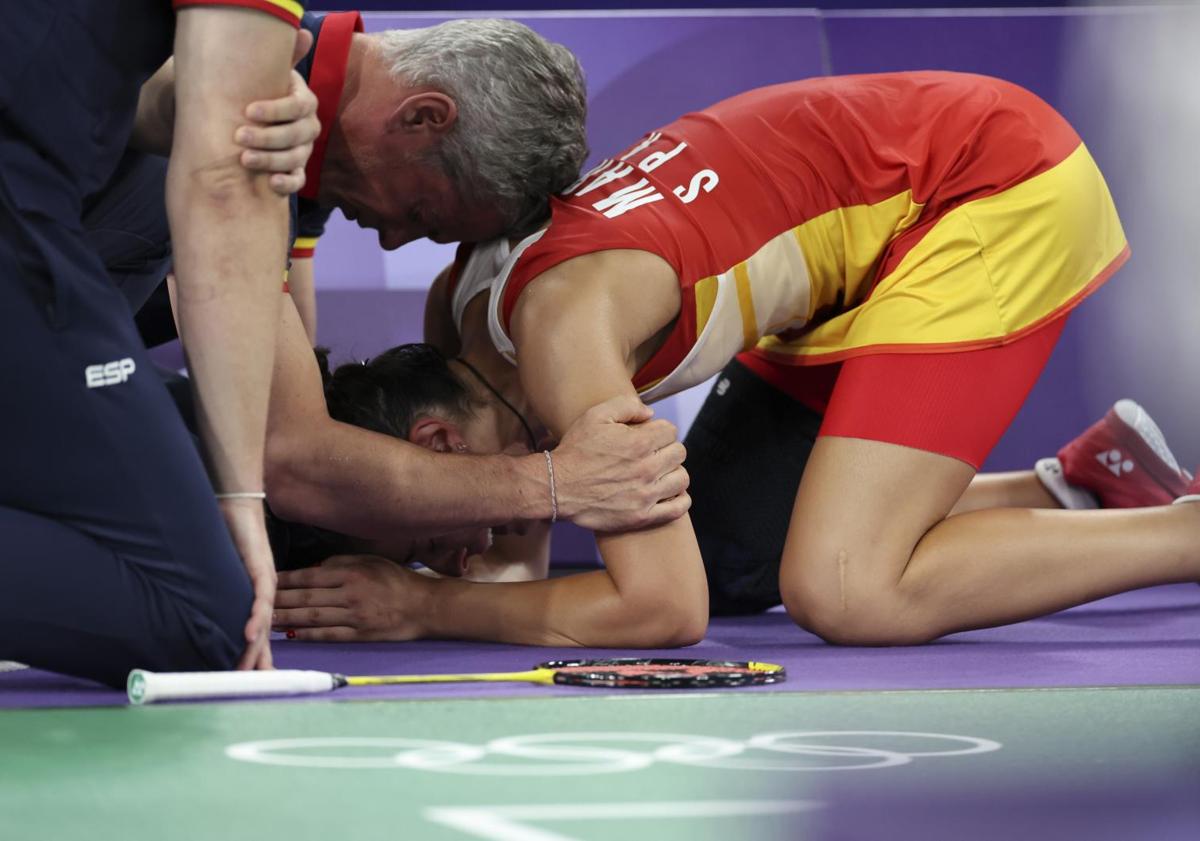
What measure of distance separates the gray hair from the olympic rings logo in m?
1.29

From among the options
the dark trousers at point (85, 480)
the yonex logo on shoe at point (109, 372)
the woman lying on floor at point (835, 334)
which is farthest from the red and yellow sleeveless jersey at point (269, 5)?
the woman lying on floor at point (835, 334)

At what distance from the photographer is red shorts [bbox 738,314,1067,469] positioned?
101 inches

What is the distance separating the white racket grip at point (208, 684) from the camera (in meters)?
1.70

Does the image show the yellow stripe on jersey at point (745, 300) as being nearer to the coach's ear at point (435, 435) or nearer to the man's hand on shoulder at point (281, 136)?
the coach's ear at point (435, 435)

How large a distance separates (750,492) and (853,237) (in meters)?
0.62

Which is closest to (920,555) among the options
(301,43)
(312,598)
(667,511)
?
(667,511)

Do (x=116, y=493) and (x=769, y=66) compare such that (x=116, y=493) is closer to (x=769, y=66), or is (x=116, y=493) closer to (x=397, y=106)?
(x=397, y=106)

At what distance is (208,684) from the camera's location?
5.64 ft

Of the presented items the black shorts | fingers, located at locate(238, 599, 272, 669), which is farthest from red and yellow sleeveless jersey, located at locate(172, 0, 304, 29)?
the black shorts

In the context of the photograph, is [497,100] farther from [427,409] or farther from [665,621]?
[665,621]

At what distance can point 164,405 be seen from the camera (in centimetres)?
177

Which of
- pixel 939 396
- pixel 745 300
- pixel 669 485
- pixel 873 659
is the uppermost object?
pixel 745 300

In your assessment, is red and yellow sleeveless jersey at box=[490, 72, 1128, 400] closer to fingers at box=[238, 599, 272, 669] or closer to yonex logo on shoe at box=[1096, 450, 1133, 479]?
yonex logo on shoe at box=[1096, 450, 1133, 479]

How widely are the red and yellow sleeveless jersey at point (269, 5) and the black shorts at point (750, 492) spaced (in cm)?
169
